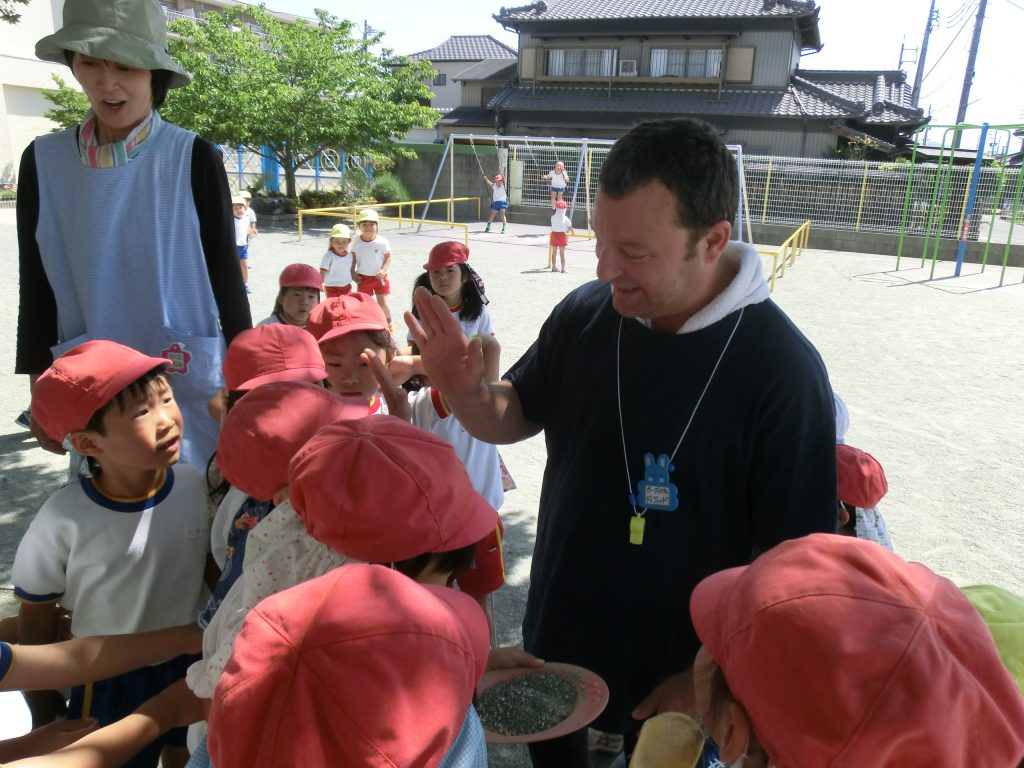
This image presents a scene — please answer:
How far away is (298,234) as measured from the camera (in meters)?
16.4

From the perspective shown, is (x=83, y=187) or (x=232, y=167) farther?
(x=232, y=167)

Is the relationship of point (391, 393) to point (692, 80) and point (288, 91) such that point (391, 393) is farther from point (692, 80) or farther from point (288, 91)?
point (692, 80)

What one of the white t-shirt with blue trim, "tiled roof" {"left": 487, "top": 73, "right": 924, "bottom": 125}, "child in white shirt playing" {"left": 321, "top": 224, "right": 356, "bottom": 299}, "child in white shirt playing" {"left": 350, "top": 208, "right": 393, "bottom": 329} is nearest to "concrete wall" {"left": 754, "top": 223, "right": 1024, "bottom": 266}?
"tiled roof" {"left": 487, "top": 73, "right": 924, "bottom": 125}

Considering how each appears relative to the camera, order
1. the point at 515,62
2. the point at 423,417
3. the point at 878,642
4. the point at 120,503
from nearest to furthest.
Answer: the point at 878,642, the point at 120,503, the point at 423,417, the point at 515,62

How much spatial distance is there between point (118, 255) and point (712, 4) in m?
28.9

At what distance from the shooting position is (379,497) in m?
1.38

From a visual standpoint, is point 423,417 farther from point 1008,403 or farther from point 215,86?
point 215,86

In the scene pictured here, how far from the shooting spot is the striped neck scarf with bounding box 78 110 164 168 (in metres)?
2.07

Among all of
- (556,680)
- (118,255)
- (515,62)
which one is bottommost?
(556,680)

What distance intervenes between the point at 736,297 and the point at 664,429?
1.06ft

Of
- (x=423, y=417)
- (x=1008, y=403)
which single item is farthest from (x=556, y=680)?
(x=1008, y=403)

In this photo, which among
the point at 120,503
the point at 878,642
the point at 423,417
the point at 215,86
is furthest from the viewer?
the point at 215,86

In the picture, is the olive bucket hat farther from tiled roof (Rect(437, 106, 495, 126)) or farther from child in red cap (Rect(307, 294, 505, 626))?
tiled roof (Rect(437, 106, 495, 126))

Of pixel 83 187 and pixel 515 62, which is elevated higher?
pixel 515 62
